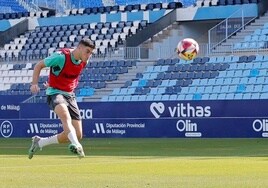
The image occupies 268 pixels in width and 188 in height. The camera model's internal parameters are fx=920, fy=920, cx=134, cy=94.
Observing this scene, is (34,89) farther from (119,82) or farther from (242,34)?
(242,34)

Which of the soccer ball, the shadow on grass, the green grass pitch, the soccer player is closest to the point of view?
the green grass pitch

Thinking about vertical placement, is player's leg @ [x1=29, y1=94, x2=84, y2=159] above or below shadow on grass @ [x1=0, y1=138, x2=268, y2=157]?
above

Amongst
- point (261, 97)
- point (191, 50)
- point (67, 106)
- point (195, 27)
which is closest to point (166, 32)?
point (195, 27)

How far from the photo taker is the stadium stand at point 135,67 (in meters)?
38.9

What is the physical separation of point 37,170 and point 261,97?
72.1 ft

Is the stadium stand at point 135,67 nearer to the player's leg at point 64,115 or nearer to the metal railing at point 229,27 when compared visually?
the metal railing at point 229,27

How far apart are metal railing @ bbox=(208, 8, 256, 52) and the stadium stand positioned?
2.54ft

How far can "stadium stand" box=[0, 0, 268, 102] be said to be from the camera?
38.9 metres

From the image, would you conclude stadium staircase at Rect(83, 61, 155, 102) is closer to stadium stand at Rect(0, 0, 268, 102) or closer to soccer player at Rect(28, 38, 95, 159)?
stadium stand at Rect(0, 0, 268, 102)

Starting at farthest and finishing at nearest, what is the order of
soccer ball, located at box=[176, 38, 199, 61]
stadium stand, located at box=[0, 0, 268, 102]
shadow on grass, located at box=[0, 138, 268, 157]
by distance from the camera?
stadium stand, located at box=[0, 0, 268, 102]
soccer ball, located at box=[176, 38, 199, 61]
shadow on grass, located at box=[0, 138, 268, 157]

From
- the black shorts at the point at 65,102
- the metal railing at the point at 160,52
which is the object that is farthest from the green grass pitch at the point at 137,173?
the metal railing at the point at 160,52

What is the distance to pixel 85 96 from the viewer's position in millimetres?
42531

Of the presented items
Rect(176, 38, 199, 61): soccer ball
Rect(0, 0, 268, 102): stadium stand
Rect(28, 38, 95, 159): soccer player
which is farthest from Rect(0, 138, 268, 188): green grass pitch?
Rect(0, 0, 268, 102): stadium stand

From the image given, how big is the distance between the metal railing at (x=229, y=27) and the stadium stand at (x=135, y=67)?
78 cm
